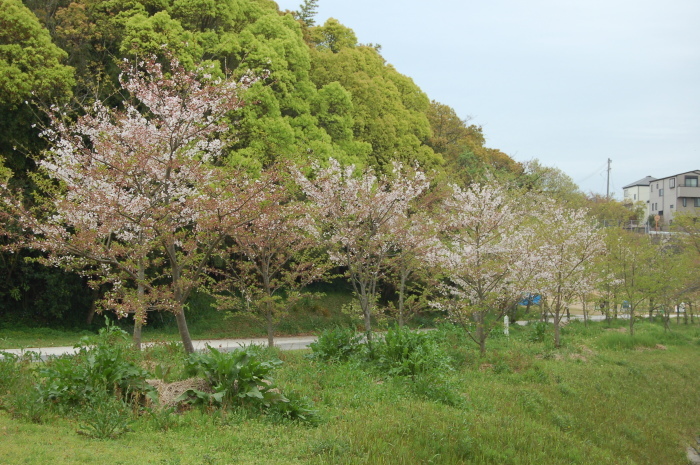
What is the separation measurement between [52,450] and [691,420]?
11941 millimetres

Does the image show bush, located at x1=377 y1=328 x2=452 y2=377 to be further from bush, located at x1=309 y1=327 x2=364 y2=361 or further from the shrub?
the shrub

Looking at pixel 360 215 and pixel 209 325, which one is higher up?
pixel 360 215

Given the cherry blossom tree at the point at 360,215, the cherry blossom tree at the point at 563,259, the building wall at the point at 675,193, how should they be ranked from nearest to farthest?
the cherry blossom tree at the point at 360,215, the cherry blossom tree at the point at 563,259, the building wall at the point at 675,193

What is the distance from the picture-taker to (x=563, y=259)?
16594 mm

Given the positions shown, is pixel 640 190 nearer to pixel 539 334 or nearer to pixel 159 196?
pixel 539 334

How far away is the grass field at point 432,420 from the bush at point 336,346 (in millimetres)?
322

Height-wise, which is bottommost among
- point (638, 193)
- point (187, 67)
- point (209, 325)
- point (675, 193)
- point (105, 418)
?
point (209, 325)

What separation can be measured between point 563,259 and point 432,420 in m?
10.4

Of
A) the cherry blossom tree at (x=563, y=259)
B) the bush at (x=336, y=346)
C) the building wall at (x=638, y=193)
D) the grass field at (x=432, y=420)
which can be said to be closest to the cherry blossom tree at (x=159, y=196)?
the grass field at (x=432, y=420)

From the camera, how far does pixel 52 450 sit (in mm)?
5008

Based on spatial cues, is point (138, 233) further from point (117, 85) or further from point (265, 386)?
point (117, 85)

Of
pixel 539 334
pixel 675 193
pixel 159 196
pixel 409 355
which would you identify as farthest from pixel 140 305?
pixel 675 193

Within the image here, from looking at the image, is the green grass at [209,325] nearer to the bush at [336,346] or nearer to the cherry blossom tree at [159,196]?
the bush at [336,346]

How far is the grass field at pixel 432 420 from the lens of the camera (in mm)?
5555
